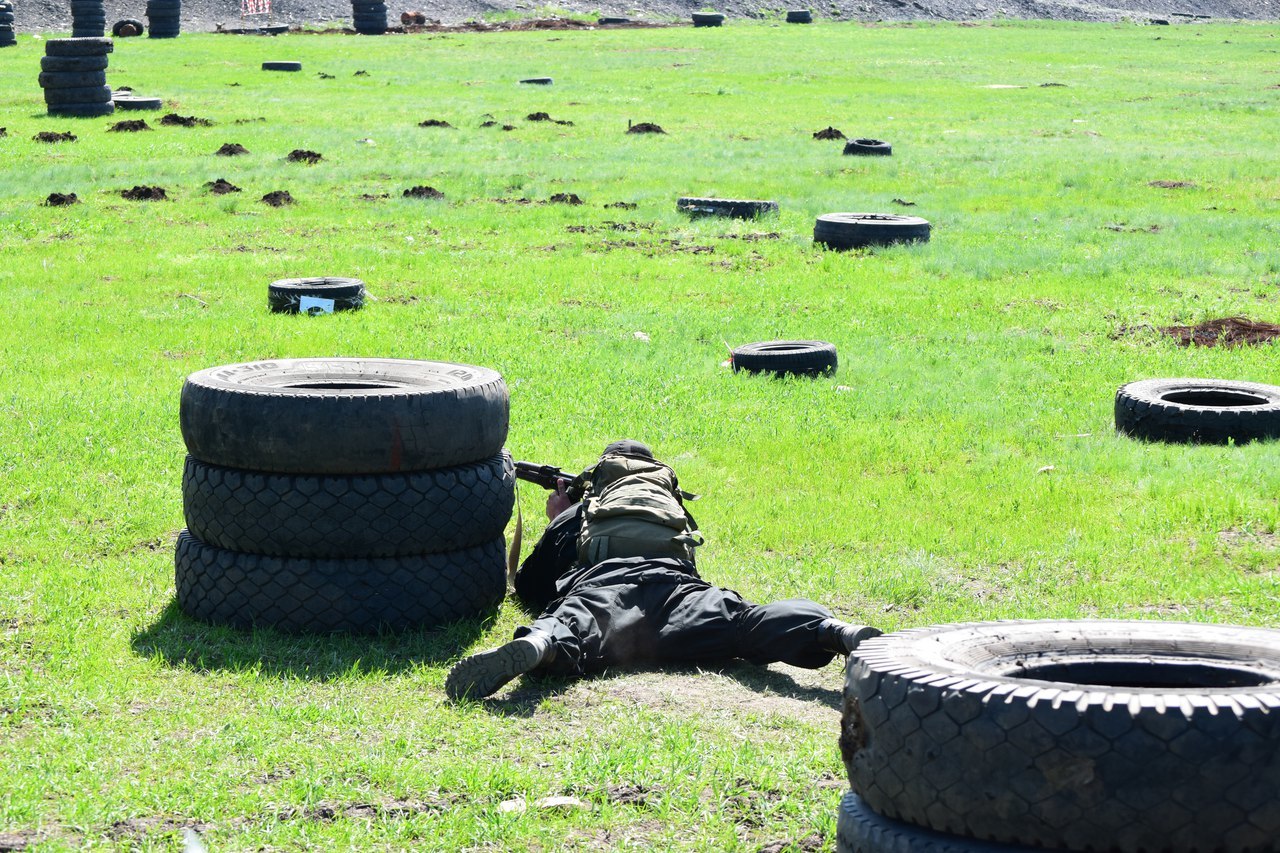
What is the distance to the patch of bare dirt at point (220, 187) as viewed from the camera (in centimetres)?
2119

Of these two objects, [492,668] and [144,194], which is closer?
[492,668]

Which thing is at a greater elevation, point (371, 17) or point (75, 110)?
point (371, 17)

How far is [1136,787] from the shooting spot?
345cm

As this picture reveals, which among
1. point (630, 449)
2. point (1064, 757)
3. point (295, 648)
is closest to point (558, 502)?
point (630, 449)

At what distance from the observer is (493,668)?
555cm

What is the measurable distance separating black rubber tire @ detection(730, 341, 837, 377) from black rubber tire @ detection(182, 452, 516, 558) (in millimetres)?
5189

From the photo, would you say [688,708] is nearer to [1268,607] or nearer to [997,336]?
[1268,607]

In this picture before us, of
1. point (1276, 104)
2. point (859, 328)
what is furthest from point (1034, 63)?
point (859, 328)

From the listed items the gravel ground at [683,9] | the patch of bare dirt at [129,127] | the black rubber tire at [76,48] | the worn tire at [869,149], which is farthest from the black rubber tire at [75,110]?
the gravel ground at [683,9]

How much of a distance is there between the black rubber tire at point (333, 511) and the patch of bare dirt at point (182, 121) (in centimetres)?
2468

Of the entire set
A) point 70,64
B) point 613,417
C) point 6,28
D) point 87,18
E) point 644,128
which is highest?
point 87,18

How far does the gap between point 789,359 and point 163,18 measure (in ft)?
174

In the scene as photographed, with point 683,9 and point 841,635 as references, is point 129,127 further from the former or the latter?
point 683,9

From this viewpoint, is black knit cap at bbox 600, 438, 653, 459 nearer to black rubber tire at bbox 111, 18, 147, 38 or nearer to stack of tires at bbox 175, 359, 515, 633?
stack of tires at bbox 175, 359, 515, 633
